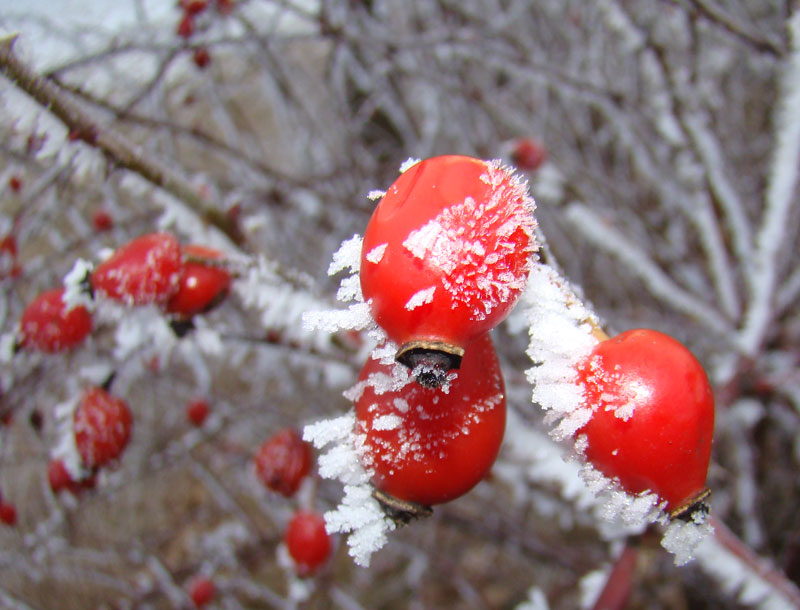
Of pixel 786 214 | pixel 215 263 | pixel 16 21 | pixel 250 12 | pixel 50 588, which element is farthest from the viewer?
pixel 50 588

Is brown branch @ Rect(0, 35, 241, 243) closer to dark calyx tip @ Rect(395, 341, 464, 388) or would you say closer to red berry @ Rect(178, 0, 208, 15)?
dark calyx tip @ Rect(395, 341, 464, 388)

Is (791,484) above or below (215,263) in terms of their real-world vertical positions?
below

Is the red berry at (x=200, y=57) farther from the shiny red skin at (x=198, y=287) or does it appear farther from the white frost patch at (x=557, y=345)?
the white frost patch at (x=557, y=345)

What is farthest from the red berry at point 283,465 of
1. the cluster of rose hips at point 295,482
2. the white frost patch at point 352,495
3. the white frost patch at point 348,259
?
the white frost patch at point 348,259

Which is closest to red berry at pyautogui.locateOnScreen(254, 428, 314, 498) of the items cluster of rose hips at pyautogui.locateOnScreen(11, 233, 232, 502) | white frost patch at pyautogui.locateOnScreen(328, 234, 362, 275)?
cluster of rose hips at pyautogui.locateOnScreen(11, 233, 232, 502)

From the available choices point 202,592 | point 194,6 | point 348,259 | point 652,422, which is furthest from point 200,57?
point 202,592

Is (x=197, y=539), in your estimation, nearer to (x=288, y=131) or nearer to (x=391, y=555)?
(x=391, y=555)

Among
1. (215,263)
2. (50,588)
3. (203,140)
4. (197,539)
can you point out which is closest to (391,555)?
(197,539)

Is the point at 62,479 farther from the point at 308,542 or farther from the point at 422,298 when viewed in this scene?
the point at 422,298

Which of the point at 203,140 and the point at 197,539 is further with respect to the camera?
the point at 197,539
